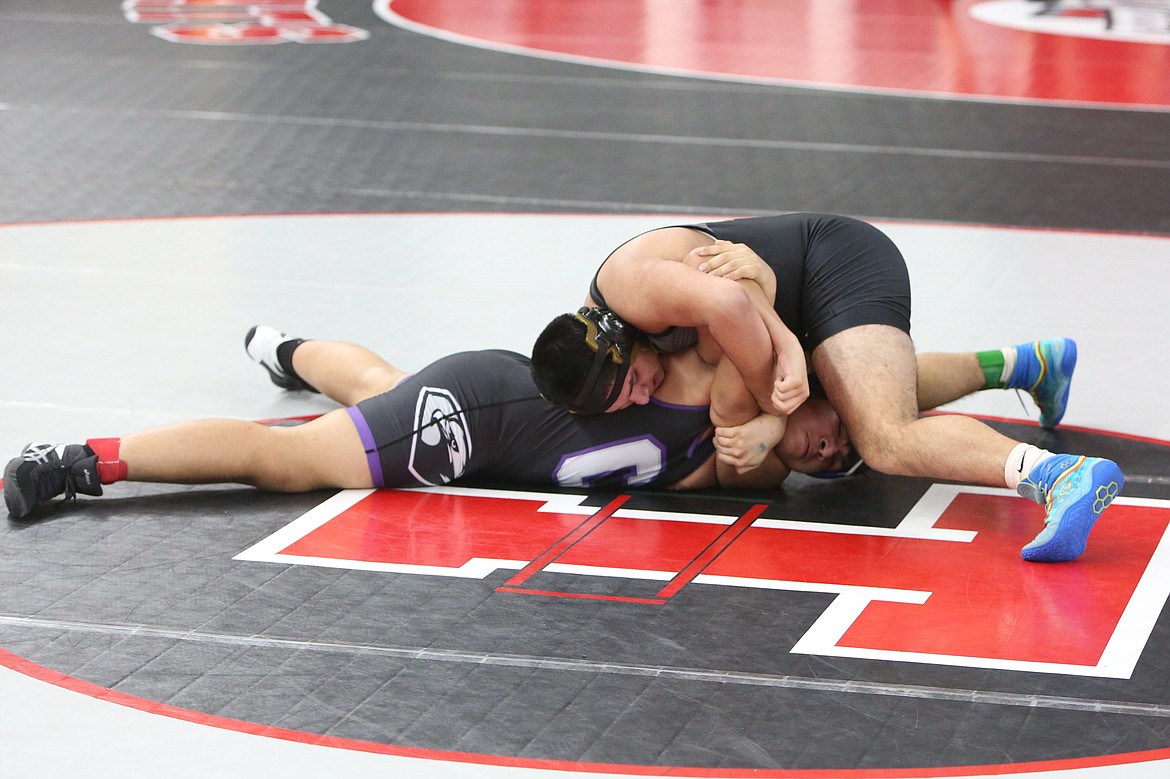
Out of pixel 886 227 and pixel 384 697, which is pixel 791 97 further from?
pixel 384 697

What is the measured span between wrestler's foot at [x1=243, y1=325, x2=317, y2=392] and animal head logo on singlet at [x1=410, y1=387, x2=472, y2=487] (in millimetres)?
777

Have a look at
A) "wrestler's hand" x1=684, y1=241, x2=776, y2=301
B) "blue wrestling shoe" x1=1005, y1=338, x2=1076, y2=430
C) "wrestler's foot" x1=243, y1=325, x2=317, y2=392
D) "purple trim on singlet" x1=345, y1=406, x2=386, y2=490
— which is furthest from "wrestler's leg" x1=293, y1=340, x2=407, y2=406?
Answer: "blue wrestling shoe" x1=1005, y1=338, x2=1076, y2=430

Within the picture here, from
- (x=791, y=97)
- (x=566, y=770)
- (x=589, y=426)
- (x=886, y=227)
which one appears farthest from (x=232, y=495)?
(x=791, y=97)

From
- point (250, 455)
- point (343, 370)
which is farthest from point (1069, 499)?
point (343, 370)

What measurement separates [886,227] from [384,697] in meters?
3.79

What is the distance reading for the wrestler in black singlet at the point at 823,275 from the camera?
359 cm

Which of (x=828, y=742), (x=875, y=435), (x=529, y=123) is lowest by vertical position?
(x=828, y=742)

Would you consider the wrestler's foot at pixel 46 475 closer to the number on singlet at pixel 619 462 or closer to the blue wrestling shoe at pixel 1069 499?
the number on singlet at pixel 619 462

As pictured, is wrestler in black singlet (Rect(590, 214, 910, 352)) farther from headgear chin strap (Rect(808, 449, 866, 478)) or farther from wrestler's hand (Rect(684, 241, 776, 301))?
headgear chin strap (Rect(808, 449, 866, 478))

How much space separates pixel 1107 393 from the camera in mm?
4250

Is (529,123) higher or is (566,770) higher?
(529,123)

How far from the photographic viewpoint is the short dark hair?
3.26 meters

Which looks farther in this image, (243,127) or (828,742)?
(243,127)

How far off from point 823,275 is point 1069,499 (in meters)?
0.82
